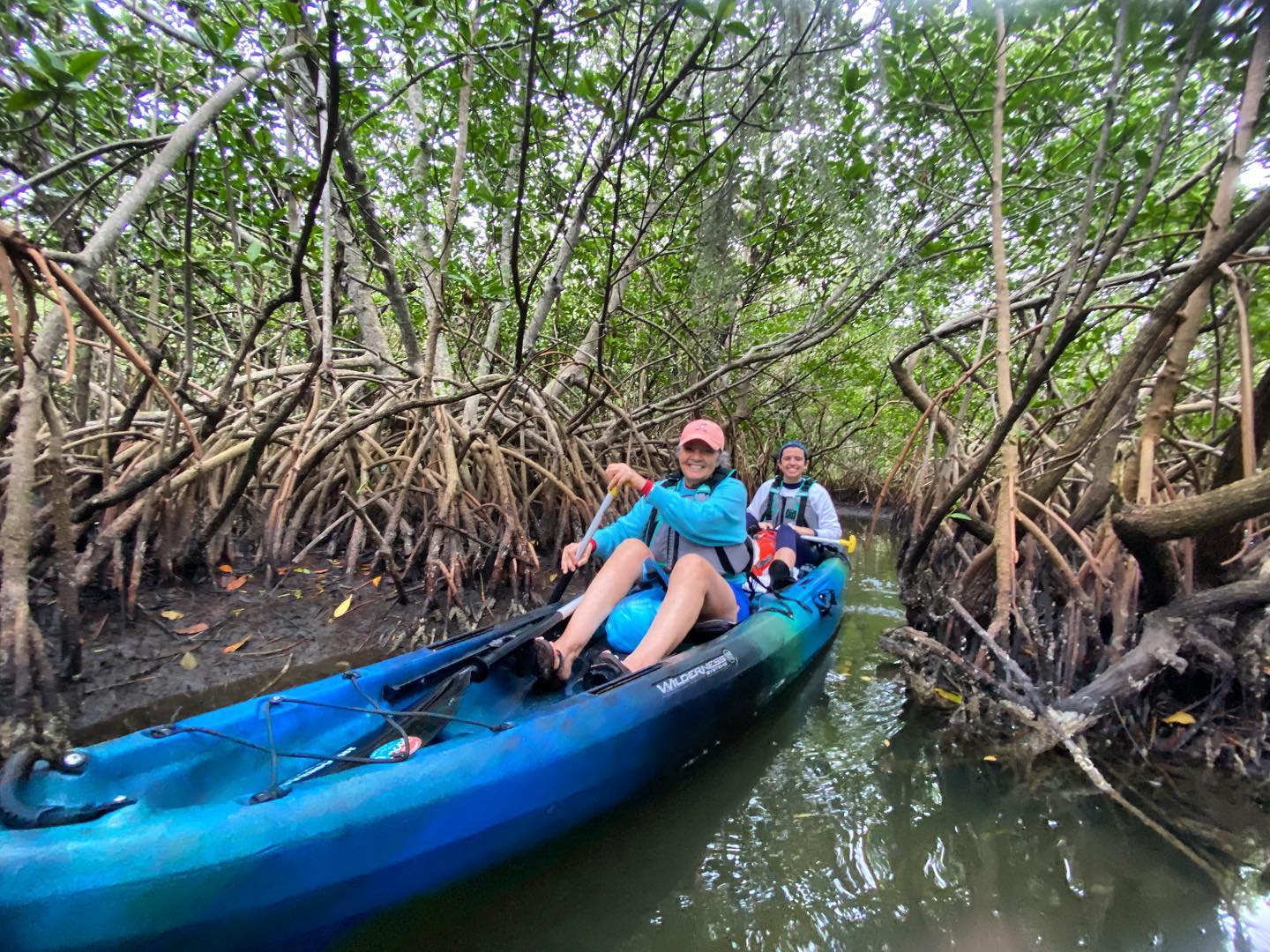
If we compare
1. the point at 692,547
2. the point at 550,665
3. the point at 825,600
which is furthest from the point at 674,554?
the point at 825,600

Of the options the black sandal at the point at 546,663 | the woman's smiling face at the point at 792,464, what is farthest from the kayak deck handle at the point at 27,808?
the woman's smiling face at the point at 792,464

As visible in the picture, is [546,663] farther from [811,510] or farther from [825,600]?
[811,510]

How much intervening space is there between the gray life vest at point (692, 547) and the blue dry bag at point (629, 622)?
0.27 metres

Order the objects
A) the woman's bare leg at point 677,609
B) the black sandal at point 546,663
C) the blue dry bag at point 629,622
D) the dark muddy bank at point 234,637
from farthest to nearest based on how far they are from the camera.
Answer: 1. the blue dry bag at point 629,622
2. the dark muddy bank at point 234,637
3. the woman's bare leg at point 677,609
4. the black sandal at point 546,663

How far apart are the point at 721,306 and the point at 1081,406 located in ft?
10.7

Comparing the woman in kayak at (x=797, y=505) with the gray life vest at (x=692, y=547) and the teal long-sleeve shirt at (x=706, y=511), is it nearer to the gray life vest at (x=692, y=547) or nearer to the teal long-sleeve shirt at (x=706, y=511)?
the gray life vest at (x=692, y=547)

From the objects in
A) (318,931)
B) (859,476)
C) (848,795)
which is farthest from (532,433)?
(859,476)

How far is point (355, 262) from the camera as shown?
4496 millimetres

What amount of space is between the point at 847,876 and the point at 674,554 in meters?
1.59

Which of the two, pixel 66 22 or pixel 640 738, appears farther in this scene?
pixel 66 22

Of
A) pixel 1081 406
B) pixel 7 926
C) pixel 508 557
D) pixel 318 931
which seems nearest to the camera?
pixel 7 926

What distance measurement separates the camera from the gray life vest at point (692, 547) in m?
3.03

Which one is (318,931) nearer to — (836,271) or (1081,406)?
(1081,406)

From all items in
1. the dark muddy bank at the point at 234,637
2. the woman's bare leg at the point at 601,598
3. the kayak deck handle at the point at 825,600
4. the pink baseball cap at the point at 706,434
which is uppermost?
the pink baseball cap at the point at 706,434
